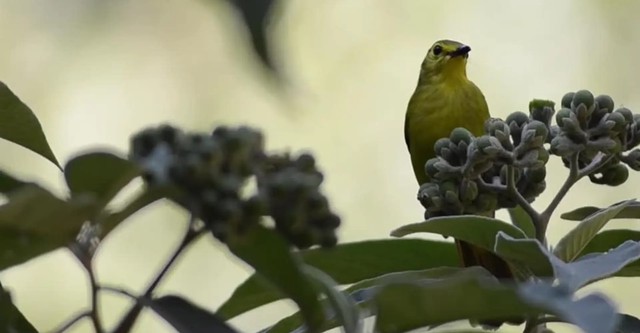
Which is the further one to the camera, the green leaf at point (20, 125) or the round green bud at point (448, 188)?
the round green bud at point (448, 188)

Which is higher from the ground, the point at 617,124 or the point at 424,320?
the point at 617,124

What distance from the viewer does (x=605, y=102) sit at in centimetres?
128

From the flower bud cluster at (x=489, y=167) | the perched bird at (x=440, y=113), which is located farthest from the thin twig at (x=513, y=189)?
the perched bird at (x=440, y=113)

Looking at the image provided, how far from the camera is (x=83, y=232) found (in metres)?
0.80

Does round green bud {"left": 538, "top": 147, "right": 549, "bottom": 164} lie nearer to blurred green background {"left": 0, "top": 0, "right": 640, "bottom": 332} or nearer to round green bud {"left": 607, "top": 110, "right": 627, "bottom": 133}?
→ round green bud {"left": 607, "top": 110, "right": 627, "bottom": 133}

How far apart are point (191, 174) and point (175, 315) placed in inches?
Result: 5.7

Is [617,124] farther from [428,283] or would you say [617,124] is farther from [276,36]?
[276,36]

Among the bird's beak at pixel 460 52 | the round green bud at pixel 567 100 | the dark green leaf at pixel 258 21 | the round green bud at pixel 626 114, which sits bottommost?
the round green bud at pixel 626 114

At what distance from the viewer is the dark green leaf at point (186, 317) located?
0.80m

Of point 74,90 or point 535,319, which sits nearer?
point 535,319

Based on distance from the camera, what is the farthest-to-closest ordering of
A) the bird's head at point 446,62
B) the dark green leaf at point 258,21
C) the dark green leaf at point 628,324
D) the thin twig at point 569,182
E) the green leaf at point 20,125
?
1. the bird's head at point 446,62
2. the thin twig at point 569,182
3. the dark green leaf at point 628,324
4. the green leaf at point 20,125
5. the dark green leaf at point 258,21

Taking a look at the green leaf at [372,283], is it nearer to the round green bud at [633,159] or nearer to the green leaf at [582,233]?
the green leaf at [582,233]

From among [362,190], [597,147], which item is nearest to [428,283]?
[597,147]

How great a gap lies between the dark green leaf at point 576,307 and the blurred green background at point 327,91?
127 inches
